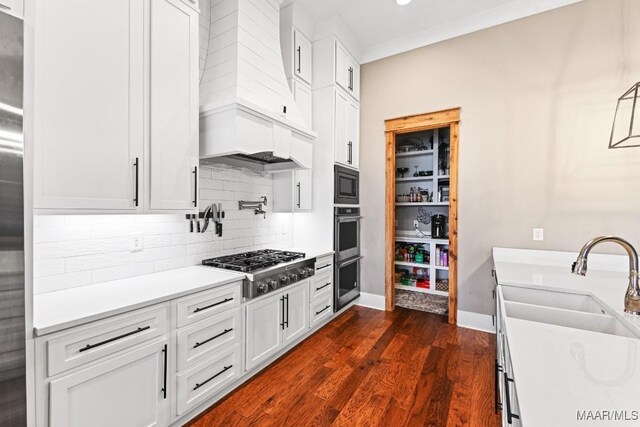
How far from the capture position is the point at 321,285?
317cm

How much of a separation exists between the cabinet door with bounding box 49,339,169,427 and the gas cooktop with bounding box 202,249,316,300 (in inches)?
27.1

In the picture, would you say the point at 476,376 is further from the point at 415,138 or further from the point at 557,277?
the point at 415,138

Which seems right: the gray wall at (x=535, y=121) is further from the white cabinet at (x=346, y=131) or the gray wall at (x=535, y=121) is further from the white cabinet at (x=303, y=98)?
the white cabinet at (x=303, y=98)

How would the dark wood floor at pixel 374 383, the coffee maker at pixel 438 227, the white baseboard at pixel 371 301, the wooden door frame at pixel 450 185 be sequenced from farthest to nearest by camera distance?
1. the coffee maker at pixel 438 227
2. the white baseboard at pixel 371 301
3. the wooden door frame at pixel 450 185
4. the dark wood floor at pixel 374 383

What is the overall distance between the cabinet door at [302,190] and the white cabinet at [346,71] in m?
1.15

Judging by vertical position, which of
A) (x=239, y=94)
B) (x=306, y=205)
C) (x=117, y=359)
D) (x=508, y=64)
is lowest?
(x=117, y=359)

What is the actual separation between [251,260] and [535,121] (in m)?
3.06

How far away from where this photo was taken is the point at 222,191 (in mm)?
2760

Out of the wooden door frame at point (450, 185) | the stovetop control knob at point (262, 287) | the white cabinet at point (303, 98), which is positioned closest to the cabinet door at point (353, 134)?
the wooden door frame at point (450, 185)

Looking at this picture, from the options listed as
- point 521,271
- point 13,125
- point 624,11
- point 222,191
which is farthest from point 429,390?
point 624,11

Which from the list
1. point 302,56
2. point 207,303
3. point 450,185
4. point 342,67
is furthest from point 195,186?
point 450,185

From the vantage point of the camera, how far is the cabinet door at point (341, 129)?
3486mm

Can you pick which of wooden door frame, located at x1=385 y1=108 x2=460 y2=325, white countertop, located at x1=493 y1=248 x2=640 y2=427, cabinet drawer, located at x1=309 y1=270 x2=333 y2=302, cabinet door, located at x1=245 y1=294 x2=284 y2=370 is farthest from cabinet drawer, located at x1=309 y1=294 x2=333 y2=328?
white countertop, located at x1=493 y1=248 x2=640 y2=427

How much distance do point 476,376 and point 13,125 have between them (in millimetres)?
3159
